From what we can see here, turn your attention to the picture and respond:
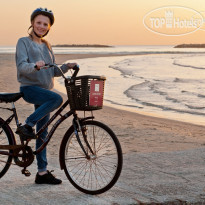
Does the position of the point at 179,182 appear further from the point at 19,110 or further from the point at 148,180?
the point at 19,110

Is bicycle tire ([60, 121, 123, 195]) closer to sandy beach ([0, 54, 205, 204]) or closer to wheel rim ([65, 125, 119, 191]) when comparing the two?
wheel rim ([65, 125, 119, 191])

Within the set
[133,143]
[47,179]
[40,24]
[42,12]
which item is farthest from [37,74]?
[133,143]

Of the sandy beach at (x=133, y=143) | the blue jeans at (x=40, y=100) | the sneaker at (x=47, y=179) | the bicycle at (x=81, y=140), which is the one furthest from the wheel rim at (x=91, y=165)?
the blue jeans at (x=40, y=100)

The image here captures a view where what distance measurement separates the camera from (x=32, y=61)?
477cm

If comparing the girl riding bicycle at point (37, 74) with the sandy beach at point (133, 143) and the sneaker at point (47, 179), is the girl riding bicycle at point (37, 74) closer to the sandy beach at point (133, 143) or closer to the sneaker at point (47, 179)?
the sneaker at point (47, 179)

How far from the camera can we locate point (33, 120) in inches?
185

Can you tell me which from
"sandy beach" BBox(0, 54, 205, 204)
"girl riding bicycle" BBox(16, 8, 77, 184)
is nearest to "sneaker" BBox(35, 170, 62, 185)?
"sandy beach" BBox(0, 54, 205, 204)

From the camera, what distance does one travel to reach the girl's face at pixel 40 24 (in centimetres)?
479

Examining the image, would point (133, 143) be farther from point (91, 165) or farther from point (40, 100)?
point (40, 100)

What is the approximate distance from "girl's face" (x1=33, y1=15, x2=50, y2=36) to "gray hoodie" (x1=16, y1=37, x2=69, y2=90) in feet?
0.45

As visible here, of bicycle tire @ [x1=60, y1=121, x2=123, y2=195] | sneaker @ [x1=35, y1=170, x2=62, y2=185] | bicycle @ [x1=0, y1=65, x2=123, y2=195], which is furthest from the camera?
sneaker @ [x1=35, y1=170, x2=62, y2=185]

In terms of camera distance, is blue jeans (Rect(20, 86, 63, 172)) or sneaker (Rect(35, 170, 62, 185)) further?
sneaker (Rect(35, 170, 62, 185))

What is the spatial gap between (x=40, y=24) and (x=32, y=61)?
41 cm

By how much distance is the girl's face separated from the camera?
4.79 m
